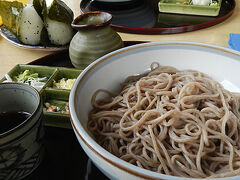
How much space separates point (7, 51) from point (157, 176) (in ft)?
4.61

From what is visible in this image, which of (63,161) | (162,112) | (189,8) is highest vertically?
(189,8)

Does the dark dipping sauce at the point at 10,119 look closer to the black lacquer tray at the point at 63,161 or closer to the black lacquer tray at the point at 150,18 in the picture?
the black lacquer tray at the point at 63,161

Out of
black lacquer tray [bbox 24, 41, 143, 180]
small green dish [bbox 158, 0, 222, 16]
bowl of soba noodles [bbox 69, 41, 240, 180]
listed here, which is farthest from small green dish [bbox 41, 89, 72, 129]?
small green dish [bbox 158, 0, 222, 16]

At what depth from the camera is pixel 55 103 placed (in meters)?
1.09

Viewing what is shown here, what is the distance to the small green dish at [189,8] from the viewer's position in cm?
173

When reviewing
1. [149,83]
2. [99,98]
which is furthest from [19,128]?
[149,83]

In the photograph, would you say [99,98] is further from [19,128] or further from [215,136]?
[215,136]

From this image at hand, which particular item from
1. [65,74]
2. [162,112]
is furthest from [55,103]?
[162,112]

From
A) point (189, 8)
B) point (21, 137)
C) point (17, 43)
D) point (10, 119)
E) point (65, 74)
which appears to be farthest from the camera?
point (189, 8)

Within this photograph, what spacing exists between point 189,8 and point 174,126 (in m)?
1.32

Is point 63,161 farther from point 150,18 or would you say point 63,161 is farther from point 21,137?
point 150,18

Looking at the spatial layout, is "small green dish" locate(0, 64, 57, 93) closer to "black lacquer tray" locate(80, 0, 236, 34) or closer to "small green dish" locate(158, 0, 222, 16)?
"black lacquer tray" locate(80, 0, 236, 34)

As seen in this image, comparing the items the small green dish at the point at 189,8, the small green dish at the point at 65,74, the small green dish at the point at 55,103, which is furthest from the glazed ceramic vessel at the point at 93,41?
the small green dish at the point at 189,8

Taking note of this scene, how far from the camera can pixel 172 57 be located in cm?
100
